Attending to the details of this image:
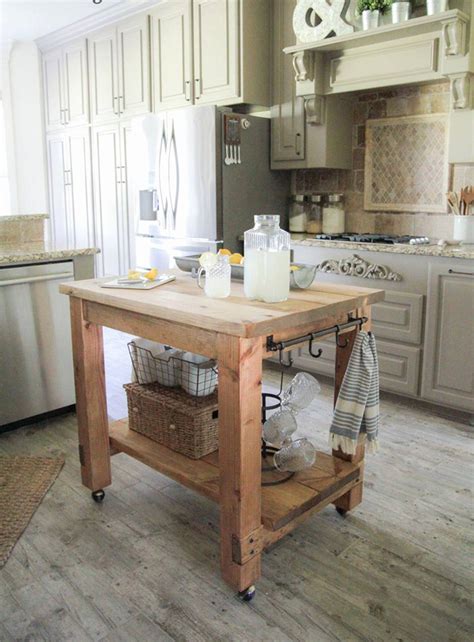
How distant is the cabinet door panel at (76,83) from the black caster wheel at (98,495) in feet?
12.7

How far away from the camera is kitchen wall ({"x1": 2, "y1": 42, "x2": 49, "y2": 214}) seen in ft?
18.4

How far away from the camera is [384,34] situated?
10.00 ft

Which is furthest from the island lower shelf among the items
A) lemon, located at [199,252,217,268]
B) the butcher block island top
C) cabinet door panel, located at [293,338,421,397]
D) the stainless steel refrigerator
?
the stainless steel refrigerator

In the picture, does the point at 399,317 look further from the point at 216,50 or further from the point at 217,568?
the point at 216,50

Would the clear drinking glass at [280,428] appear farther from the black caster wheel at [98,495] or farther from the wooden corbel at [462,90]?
the wooden corbel at [462,90]

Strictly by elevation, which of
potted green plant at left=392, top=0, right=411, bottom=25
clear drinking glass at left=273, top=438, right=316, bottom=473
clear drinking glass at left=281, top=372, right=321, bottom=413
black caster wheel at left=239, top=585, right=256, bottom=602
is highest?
potted green plant at left=392, top=0, right=411, bottom=25

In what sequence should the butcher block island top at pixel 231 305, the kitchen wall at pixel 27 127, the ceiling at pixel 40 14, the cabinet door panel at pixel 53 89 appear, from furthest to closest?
the kitchen wall at pixel 27 127
the cabinet door panel at pixel 53 89
the ceiling at pixel 40 14
the butcher block island top at pixel 231 305

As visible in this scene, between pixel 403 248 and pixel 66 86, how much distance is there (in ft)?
12.3

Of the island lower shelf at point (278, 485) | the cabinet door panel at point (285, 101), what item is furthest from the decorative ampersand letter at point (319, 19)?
the island lower shelf at point (278, 485)

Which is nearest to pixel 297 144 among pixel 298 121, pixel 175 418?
pixel 298 121

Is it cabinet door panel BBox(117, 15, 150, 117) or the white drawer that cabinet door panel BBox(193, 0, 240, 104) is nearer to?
cabinet door panel BBox(117, 15, 150, 117)

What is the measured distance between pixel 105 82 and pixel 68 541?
399 cm

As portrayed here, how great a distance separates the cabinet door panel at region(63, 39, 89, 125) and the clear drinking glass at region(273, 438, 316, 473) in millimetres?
4117

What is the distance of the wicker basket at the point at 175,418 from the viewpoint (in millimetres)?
1950
